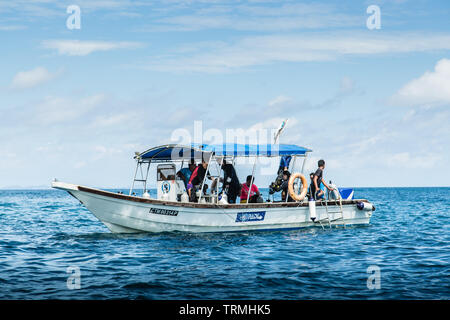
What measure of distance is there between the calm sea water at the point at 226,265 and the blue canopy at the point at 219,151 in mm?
2884

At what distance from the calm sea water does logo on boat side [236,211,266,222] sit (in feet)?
1.99

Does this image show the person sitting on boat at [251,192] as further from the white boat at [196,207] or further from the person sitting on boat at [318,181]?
the person sitting on boat at [318,181]

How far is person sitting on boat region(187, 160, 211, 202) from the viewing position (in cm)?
A: 1709

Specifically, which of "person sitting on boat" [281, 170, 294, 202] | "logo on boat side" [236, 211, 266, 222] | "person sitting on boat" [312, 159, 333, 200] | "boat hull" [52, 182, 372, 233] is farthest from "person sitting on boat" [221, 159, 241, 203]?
"person sitting on boat" [312, 159, 333, 200]

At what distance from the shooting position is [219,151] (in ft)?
54.8

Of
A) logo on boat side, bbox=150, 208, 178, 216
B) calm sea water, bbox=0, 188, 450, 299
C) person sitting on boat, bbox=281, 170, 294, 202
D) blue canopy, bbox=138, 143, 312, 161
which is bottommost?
calm sea water, bbox=0, 188, 450, 299

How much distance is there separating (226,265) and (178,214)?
15.0 feet

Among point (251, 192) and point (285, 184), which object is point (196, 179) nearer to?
point (251, 192)

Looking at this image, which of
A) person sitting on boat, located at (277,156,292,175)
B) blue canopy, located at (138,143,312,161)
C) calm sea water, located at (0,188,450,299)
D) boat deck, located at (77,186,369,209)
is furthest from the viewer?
person sitting on boat, located at (277,156,292,175)

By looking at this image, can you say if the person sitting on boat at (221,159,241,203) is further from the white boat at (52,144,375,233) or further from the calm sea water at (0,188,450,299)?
the calm sea water at (0,188,450,299)

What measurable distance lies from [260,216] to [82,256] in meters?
6.71

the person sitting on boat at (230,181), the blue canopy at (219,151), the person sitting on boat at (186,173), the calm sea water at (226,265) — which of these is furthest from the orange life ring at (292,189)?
the person sitting on boat at (186,173)

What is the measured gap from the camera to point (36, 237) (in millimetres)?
18312
